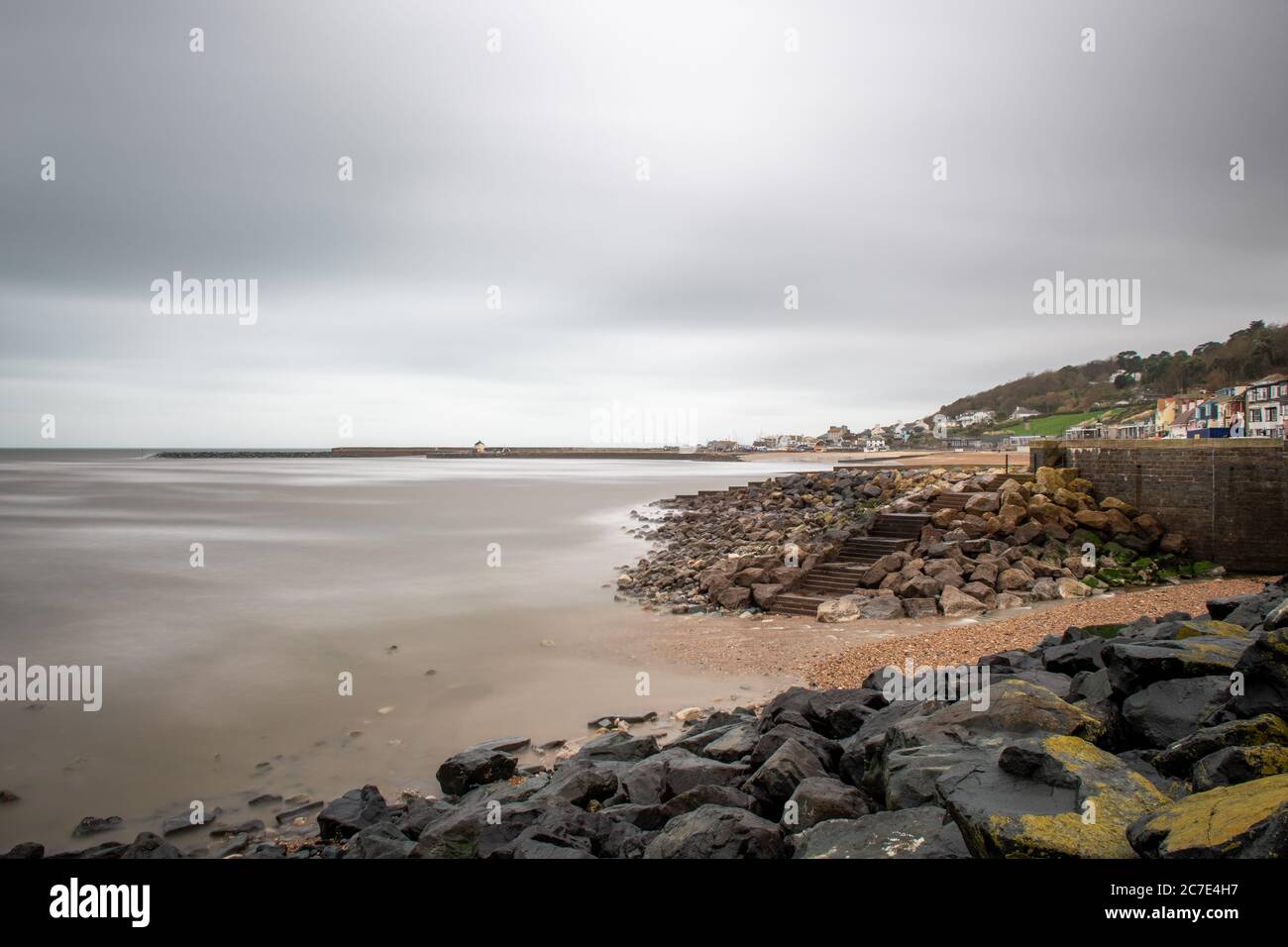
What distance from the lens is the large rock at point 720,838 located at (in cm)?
396

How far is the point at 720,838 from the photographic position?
4.02m

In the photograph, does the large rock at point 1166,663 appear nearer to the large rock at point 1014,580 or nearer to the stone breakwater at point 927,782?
the stone breakwater at point 927,782

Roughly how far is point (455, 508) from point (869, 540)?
2832 centimetres

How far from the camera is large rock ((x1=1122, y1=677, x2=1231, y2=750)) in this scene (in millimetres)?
4527

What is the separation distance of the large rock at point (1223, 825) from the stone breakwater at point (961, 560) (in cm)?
928

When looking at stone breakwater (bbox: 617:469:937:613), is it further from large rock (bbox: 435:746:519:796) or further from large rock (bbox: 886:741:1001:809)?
large rock (bbox: 886:741:1001:809)

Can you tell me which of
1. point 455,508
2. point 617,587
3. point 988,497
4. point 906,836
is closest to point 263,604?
point 617,587

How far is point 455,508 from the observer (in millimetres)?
39906

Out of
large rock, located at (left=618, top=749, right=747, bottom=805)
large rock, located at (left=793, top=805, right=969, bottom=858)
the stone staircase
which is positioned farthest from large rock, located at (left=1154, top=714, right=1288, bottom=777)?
the stone staircase

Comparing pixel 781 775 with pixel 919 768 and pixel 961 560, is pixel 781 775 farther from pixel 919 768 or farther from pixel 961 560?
pixel 961 560

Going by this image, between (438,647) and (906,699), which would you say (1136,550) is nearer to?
(906,699)

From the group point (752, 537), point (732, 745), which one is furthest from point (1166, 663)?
point (752, 537)

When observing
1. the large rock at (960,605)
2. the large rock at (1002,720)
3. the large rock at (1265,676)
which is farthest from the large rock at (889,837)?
the large rock at (960,605)

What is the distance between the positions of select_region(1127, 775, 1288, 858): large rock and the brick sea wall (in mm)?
14532
